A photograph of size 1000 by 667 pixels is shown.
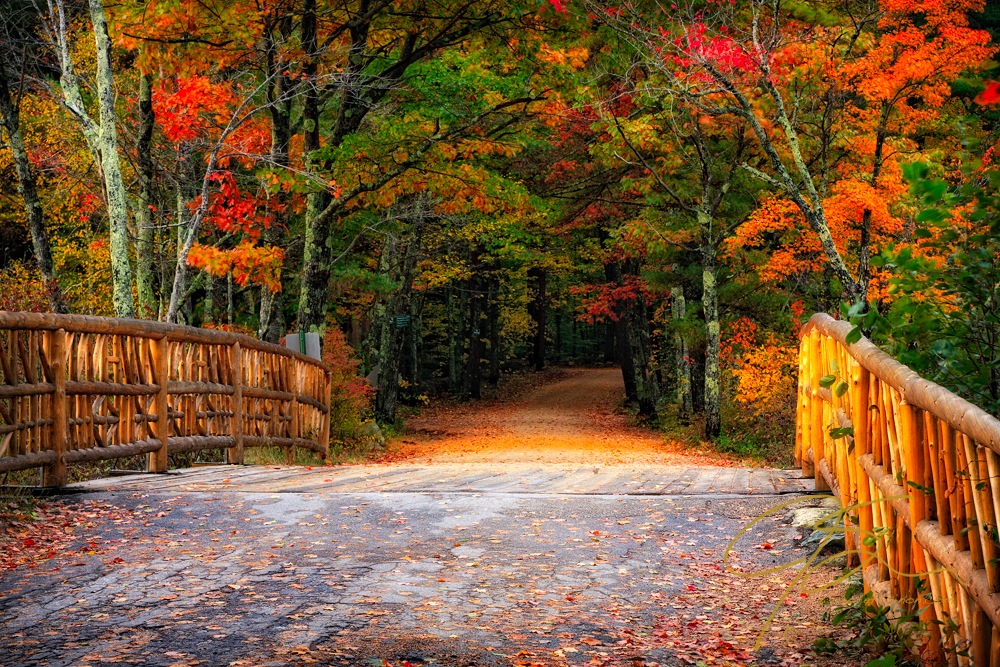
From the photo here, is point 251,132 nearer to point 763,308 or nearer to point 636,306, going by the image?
point 763,308

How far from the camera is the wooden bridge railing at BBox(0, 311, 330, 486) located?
7.59 meters

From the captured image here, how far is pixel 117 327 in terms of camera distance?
8.80 meters

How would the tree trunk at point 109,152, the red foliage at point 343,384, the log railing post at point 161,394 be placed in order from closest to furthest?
the log railing post at point 161,394 → the tree trunk at point 109,152 → the red foliage at point 343,384

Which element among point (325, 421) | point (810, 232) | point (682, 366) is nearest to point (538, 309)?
point (682, 366)

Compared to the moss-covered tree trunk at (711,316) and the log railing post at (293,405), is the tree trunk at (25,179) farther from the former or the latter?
the moss-covered tree trunk at (711,316)

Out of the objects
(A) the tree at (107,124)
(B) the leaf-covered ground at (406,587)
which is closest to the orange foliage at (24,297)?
(A) the tree at (107,124)

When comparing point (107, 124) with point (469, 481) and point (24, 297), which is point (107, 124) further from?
point (469, 481)

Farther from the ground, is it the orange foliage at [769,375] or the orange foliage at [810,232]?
the orange foliage at [810,232]

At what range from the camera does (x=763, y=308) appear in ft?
72.6

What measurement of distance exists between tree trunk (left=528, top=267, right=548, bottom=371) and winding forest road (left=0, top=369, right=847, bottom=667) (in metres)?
31.2

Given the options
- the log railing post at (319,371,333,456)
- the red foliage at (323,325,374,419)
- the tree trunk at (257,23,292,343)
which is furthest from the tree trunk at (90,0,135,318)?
the red foliage at (323,325,374,419)

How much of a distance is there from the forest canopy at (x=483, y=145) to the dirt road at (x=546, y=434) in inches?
65.2

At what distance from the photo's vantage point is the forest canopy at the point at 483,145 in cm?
1484

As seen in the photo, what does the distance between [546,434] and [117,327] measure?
17757mm
